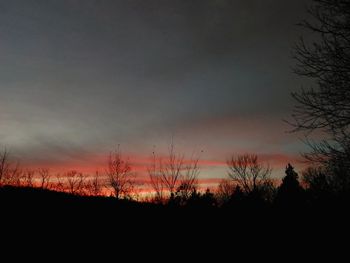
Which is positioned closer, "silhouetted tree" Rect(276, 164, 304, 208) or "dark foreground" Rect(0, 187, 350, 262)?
"dark foreground" Rect(0, 187, 350, 262)

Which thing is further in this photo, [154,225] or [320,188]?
[320,188]

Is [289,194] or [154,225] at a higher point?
[289,194]

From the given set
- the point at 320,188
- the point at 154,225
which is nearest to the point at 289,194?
the point at 320,188

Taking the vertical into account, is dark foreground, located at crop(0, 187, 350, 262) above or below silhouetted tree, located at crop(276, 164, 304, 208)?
below

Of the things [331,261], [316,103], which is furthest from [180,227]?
[316,103]

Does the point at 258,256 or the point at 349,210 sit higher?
the point at 349,210

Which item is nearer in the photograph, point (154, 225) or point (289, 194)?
point (154, 225)

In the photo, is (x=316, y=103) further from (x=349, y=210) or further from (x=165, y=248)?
(x=165, y=248)

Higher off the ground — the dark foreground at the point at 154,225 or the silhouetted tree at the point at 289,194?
the silhouetted tree at the point at 289,194

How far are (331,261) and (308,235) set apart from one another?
5.62 feet

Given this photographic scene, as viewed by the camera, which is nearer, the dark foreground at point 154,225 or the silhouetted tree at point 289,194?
the dark foreground at point 154,225

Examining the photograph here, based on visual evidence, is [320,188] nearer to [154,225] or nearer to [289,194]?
[289,194]

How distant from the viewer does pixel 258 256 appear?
33.5 feet

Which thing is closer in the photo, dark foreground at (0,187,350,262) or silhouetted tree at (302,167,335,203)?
dark foreground at (0,187,350,262)
